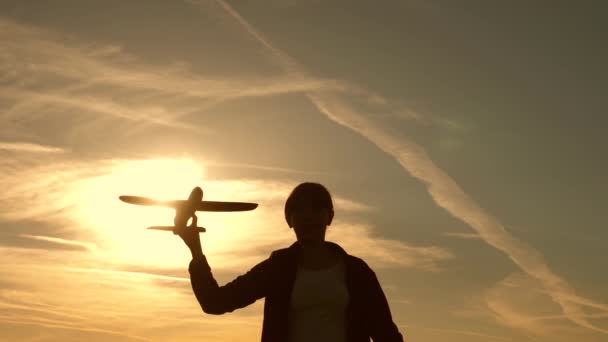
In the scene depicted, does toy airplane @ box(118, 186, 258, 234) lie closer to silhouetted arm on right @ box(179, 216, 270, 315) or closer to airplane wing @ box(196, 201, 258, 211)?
airplane wing @ box(196, 201, 258, 211)

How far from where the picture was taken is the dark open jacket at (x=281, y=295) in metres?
5.35

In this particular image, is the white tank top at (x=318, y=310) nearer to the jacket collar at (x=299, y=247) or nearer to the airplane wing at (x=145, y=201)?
the jacket collar at (x=299, y=247)

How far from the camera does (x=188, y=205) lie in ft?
19.2

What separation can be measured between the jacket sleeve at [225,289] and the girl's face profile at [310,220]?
19.9 inches

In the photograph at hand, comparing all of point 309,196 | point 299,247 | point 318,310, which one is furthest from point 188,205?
point 318,310

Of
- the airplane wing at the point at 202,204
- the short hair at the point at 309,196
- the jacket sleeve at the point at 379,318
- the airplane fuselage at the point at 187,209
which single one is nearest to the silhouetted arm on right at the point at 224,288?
the airplane fuselage at the point at 187,209

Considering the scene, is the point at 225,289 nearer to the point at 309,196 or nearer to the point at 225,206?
the point at 225,206

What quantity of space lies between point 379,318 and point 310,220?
1.27 metres

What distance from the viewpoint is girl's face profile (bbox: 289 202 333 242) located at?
5.41m

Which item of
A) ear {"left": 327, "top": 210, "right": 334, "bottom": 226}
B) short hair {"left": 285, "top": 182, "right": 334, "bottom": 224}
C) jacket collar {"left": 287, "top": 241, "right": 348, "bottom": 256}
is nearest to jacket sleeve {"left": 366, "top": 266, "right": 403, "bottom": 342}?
jacket collar {"left": 287, "top": 241, "right": 348, "bottom": 256}

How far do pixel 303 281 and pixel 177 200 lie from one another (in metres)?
1.70

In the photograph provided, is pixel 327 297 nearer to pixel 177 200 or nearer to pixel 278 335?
pixel 278 335

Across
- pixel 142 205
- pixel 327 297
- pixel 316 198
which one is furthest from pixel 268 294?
pixel 142 205

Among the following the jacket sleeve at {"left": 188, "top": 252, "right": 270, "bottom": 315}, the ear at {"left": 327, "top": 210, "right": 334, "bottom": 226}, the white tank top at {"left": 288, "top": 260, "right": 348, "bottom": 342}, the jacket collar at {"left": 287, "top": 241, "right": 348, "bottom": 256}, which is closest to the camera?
the white tank top at {"left": 288, "top": 260, "right": 348, "bottom": 342}
